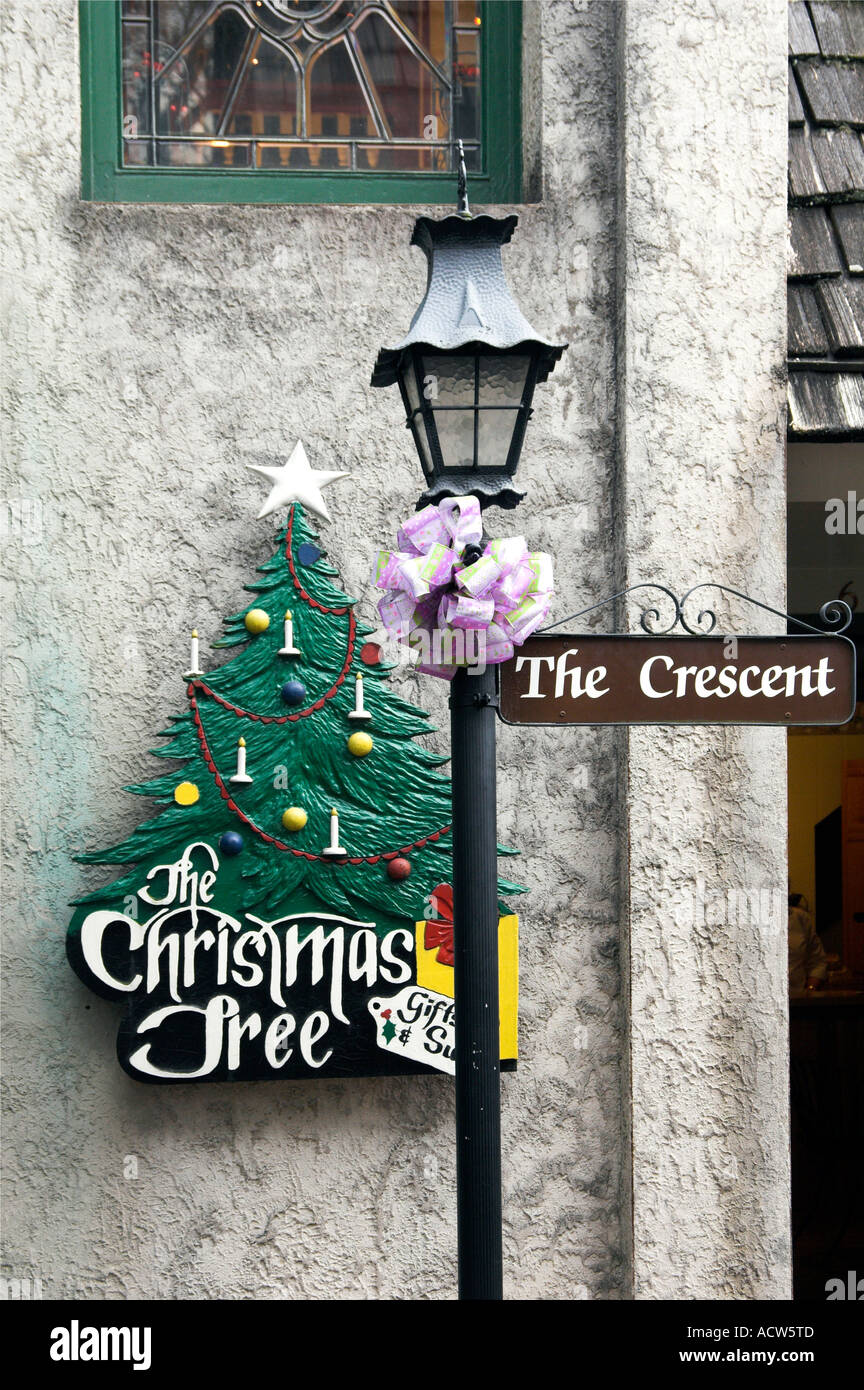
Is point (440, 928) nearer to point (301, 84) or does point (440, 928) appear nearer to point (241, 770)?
point (241, 770)

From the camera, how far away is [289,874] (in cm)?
447

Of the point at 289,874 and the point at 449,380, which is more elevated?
the point at 449,380

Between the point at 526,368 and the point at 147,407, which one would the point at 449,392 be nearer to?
the point at 526,368

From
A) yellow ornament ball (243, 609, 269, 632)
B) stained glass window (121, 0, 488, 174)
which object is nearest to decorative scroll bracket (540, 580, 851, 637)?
yellow ornament ball (243, 609, 269, 632)

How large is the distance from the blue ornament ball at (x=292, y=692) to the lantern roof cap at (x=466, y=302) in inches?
53.8

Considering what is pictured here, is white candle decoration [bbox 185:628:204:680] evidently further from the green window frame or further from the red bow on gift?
the green window frame

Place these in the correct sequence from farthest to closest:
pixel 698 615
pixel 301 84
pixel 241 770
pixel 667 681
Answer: pixel 301 84 < pixel 241 770 < pixel 698 615 < pixel 667 681

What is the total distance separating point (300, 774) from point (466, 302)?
1.85 metres

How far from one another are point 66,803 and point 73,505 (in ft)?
3.23

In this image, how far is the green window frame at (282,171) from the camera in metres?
4.79

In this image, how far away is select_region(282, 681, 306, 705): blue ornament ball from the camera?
4496mm

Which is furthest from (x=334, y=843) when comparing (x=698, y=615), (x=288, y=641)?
(x=698, y=615)

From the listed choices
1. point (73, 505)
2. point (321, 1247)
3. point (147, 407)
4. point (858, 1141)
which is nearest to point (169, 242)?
point (147, 407)

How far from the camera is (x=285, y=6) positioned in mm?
4922
